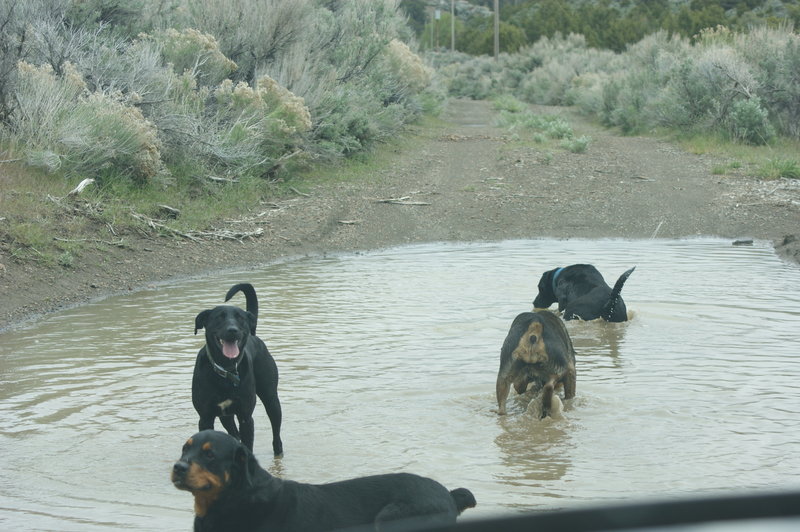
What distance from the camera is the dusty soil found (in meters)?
12.1

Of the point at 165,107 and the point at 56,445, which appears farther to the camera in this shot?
the point at 165,107

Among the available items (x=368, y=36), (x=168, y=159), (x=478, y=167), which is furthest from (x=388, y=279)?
(x=368, y=36)

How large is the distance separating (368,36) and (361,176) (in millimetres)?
6689

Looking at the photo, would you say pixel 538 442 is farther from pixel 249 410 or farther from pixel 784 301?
pixel 784 301

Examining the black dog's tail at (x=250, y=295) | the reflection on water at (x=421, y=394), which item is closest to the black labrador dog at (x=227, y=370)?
the black dog's tail at (x=250, y=295)

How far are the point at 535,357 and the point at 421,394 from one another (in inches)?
50.9

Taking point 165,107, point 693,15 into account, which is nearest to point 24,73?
point 165,107

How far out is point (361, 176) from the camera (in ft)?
63.9

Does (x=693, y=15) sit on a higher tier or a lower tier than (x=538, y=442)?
higher

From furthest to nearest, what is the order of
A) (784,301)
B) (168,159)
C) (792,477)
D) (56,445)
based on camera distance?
Result: (168,159) < (784,301) < (56,445) < (792,477)

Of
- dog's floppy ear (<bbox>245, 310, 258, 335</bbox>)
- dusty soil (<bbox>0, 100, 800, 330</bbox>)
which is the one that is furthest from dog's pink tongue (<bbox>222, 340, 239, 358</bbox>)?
dusty soil (<bbox>0, 100, 800, 330</bbox>)

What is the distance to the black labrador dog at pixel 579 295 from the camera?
10031mm

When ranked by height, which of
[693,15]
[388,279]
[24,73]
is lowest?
[388,279]

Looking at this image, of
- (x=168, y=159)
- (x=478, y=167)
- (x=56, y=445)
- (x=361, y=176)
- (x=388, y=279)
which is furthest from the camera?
(x=478, y=167)
